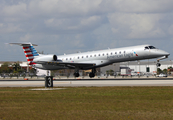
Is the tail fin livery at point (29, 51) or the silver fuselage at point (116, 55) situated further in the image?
the tail fin livery at point (29, 51)

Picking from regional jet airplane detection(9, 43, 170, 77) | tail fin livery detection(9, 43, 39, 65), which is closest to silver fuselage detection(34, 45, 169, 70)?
regional jet airplane detection(9, 43, 170, 77)

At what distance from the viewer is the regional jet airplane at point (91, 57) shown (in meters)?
44.3

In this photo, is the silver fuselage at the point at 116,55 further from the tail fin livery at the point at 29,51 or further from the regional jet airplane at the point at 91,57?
the tail fin livery at the point at 29,51

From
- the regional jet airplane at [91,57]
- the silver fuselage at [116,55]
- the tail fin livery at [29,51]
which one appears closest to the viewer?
the silver fuselage at [116,55]

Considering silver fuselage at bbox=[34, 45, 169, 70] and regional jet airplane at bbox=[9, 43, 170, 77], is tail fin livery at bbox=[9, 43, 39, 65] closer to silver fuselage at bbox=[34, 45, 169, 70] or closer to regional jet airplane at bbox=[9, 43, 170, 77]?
regional jet airplane at bbox=[9, 43, 170, 77]

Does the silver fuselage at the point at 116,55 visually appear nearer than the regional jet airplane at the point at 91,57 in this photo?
Yes

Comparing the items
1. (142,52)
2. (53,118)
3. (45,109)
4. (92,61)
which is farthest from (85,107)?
(92,61)

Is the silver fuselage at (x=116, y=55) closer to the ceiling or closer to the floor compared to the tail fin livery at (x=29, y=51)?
closer to the floor

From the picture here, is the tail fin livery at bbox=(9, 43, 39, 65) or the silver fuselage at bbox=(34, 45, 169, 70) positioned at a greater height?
the tail fin livery at bbox=(9, 43, 39, 65)

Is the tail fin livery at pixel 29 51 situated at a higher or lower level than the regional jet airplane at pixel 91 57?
higher

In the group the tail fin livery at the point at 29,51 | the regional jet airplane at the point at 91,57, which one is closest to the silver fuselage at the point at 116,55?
the regional jet airplane at the point at 91,57

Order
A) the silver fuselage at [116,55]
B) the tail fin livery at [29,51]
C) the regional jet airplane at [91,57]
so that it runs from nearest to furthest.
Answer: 1. the silver fuselage at [116,55]
2. the regional jet airplane at [91,57]
3. the tail fin livery at [29,51]

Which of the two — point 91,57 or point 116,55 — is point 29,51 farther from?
point 116,55

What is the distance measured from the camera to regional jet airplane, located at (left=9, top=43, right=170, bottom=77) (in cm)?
4431
